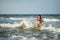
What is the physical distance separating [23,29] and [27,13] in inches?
9.5

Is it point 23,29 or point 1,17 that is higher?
point 1,17

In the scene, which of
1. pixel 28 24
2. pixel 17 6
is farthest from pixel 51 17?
pixel 17 6

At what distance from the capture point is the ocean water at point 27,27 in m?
1.85

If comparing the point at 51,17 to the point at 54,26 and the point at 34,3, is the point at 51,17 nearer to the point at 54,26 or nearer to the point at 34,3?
the point at 54,26

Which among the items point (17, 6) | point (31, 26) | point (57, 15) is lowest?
point (31, 26)

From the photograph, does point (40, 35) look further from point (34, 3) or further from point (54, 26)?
point (34, 3)

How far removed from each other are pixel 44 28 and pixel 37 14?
8.9 inches

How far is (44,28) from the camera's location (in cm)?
187

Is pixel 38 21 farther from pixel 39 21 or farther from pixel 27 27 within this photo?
pixel 27 27

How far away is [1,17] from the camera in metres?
1.93

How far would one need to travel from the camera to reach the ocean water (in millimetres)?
1847

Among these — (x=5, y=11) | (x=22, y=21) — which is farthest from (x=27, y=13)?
(x=5, y=11)

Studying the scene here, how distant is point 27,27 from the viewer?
6.22ft

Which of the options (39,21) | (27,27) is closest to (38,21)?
(39,21)
